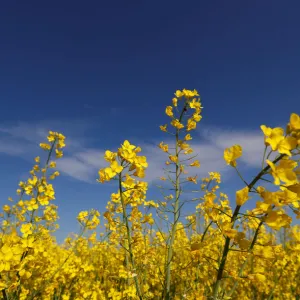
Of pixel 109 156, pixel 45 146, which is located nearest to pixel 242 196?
pixel 109 156

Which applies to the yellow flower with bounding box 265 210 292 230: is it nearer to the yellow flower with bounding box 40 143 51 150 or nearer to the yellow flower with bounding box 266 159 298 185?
the yellow flower with bounding box 266 159 298 185

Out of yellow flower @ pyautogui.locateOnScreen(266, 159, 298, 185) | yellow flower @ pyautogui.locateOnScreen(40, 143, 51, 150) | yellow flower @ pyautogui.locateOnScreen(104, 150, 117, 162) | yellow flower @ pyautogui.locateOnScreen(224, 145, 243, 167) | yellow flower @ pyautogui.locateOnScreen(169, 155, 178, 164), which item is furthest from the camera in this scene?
yellow flower @ pyautogui.locateOnScreen(40, 143, 51, 150)

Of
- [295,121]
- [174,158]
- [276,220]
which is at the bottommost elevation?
[276,220]

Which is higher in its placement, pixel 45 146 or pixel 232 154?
pixel 45 146

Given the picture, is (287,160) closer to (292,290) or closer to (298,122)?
(298,122)

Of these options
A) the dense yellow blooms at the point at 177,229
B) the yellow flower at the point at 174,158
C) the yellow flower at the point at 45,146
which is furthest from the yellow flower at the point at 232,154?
the yellow flower at the point at 45,146

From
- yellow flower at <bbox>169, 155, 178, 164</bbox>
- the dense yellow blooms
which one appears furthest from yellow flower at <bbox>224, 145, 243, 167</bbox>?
yellow flower at <bbox>169, 155, 178, 164</bbox>

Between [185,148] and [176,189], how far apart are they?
65 centimetres

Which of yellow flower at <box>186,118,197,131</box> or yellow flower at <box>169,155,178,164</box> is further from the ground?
yellow flower at <box>186,118,197,131</box>

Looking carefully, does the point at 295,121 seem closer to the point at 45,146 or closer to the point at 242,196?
the point at 242,196

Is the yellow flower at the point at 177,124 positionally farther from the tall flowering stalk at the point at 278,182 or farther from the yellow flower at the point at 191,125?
the tall flowering stalk at the point at 278,182

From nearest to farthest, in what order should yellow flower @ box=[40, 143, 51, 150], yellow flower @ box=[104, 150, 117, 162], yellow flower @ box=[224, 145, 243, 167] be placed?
yellow flower @ box=[224, 145, 243, 167] → yellow flower @ box=[104, 150, 117, 162] → yellow flower @ box=[40, 143, 51, 150]

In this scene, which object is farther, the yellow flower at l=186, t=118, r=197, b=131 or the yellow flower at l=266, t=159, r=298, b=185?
the yellow flower at l=186, t=118, r=197, b=131

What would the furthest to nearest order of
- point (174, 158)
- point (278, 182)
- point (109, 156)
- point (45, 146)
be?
1. point (45, 146)
2. point (174, 158)
3. point (109, 156)
4. point (278, 182)
